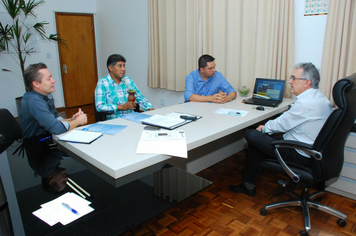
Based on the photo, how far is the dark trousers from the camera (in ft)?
6.11

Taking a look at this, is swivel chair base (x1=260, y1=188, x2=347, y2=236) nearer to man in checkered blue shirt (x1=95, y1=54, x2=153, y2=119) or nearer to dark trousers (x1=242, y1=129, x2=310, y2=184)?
dark trousers (x1=242, y1=129, x2=310, y2=184)

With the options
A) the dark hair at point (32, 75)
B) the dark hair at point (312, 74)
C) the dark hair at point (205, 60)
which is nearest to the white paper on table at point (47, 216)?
the dark hair at point (32, 75)

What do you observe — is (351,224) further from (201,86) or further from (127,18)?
(127,18)

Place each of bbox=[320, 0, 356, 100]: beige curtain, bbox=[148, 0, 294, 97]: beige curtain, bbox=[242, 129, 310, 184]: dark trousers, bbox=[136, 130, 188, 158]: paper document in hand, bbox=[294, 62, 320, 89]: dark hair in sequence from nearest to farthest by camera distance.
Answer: bbox=[136, 130, 188, 158]: paper document in hand, bbox=[242, 129, 310, 184]: dark trousers, bbox=[294, 62, 320, 89]: dark hair, bbox=[320, 0, 356, 100]: beige curtain, bbox=[148, 0, 294, 97]: beige curtain

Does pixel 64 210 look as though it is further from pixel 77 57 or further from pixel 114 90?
pixel 77 57

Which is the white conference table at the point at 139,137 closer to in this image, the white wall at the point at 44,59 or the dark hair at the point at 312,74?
the dark hair at the point at 312,74

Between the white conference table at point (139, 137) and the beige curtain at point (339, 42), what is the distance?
61 cm

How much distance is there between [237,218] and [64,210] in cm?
141

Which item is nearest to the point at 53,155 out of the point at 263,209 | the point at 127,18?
the point at 263,209

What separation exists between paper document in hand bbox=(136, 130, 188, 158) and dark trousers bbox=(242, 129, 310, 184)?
0.67 meters

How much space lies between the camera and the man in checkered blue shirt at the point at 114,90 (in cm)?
270

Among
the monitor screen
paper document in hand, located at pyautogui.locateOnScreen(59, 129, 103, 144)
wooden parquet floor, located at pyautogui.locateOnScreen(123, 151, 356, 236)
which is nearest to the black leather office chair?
wooden parquet floor, located at pyautogui.locateOnScreen(123, 151, 356, 236)

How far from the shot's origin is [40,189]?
1283mm

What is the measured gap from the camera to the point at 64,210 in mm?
1123
